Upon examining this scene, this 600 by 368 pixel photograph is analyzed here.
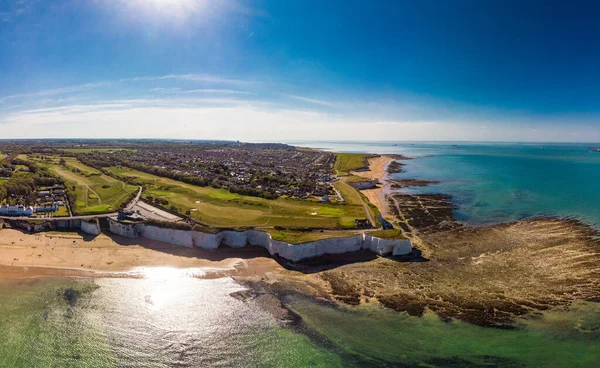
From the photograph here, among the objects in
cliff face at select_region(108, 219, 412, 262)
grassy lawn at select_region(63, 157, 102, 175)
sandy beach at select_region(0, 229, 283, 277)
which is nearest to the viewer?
sandy beach at select_region(0, 229, 283, 277)

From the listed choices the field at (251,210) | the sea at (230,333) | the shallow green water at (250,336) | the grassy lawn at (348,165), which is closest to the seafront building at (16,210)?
the field at (251,210)

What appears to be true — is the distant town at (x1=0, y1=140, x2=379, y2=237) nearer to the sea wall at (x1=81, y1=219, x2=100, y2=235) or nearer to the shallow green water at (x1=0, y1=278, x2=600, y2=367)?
the sea wall at (x1=81, y1=219, x2=100, y2=235)

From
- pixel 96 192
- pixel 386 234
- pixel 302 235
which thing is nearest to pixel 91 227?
pixel 96 192

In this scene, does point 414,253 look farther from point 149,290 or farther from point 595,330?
point 149,290

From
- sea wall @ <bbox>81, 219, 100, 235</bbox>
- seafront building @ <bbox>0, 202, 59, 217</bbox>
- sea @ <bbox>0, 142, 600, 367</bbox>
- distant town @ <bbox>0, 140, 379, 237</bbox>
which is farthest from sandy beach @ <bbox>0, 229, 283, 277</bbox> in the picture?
seafront building @ <bbox>0, 202, 59, 217</bbox>

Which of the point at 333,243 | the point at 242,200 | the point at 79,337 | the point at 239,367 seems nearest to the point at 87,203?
the point at 242,200

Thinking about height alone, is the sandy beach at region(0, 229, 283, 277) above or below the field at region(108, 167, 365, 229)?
below
